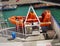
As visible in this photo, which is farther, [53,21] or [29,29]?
[53,21]

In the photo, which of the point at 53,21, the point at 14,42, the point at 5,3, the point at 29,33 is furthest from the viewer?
the point at 5,3

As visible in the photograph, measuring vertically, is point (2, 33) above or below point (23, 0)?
below

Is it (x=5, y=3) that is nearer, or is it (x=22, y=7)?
(x=5, y=3)

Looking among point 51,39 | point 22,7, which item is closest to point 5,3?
point 22,7

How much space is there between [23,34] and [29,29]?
0.40 feet

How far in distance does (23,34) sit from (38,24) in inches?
11.2

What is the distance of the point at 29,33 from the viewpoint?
3.40 meters

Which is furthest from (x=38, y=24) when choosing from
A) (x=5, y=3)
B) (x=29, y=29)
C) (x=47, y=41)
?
(x=5, y=3)

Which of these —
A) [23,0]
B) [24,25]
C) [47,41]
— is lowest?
[47,41]

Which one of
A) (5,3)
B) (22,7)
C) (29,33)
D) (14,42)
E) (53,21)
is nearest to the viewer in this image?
(14,42)

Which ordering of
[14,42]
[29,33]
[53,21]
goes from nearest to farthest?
1. [14,42]
2. [29,33]
3. [53,21]

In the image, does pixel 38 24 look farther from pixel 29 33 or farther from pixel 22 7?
pixel 22 7

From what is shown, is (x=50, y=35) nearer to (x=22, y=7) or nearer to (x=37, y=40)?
(x=37, y=40)

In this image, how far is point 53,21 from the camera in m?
3.67
